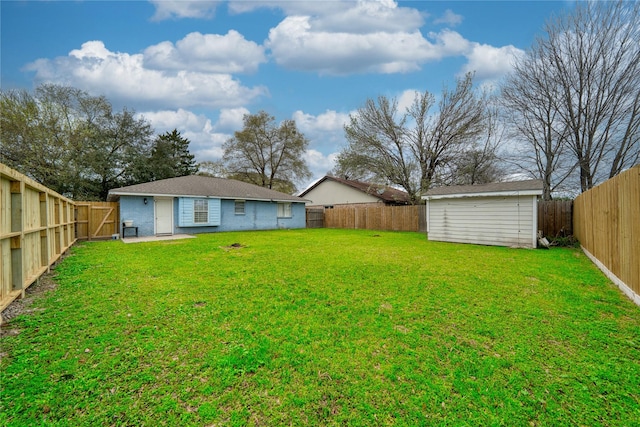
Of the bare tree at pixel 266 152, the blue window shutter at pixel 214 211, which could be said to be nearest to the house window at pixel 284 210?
the blue window shutter at pixel 214 211

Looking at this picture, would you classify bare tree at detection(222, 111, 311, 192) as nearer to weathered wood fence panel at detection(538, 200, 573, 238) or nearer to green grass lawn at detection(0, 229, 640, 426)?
weathered wood fence panel at detection(538, 200, 573, 238)

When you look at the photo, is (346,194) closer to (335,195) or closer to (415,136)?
(335,195)

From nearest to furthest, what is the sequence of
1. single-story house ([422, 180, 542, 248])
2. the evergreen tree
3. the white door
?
single-story house ([422, 180, 542, 248])
the white door
the evergreen tree

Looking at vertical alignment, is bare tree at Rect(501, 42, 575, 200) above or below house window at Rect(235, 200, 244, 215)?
above

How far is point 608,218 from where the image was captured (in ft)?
17.4

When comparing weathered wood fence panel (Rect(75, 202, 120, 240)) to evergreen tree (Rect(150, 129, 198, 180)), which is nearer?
weathered wood fence panel (Rect(75, 202, 120, 240))

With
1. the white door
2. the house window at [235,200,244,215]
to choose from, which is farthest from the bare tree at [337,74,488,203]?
the white door

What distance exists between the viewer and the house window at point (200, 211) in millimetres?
14117

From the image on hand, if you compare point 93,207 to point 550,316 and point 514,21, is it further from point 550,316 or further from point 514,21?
point 514,21

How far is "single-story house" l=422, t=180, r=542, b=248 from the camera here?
9.44 meters

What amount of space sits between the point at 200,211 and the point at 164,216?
65.9 inches

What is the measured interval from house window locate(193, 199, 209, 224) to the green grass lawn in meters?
9.38

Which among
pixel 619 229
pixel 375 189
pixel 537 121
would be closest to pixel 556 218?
pixel 537 121

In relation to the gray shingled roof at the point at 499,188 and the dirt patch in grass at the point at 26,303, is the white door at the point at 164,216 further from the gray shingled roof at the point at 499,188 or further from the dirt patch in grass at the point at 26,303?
the gray shingled roof at the point at 499,188
